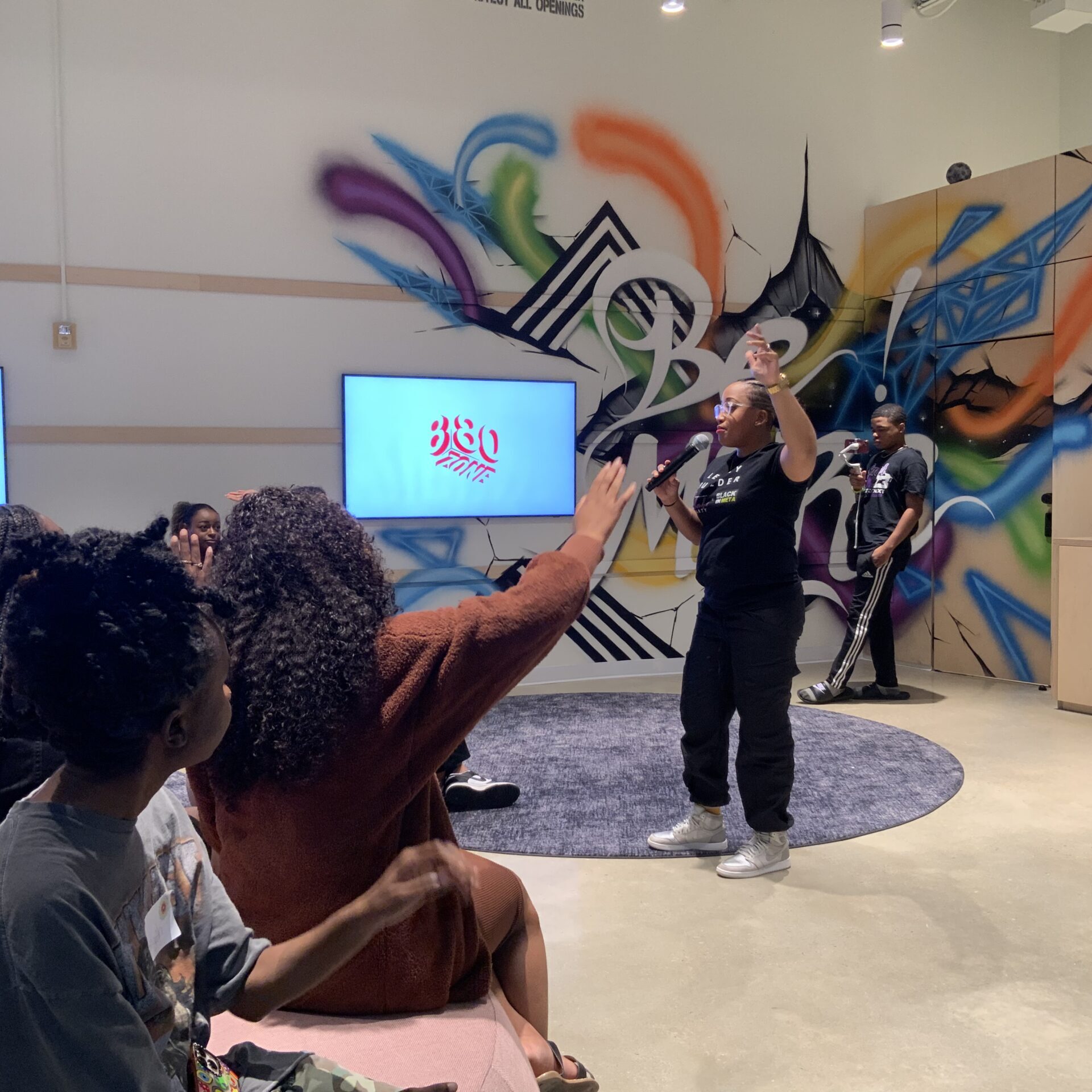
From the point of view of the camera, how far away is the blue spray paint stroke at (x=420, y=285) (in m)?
5.43

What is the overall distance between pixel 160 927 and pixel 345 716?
0.35 meters

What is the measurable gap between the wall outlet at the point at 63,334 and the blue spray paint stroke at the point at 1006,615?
5.01 m

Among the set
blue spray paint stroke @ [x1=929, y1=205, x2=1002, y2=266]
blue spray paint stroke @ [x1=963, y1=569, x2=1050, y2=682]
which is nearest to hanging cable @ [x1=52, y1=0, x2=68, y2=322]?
blue spray paint stroke @ [x1=929, y1=205, x2=1002, y2=266]

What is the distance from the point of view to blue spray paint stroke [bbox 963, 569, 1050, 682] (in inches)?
225

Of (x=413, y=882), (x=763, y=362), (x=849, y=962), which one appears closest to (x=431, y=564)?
(x=763, y=362)

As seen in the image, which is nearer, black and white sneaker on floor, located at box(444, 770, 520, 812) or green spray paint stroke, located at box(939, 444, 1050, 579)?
black and white sneaker on floor, located at box(444, 770, 520, 812)

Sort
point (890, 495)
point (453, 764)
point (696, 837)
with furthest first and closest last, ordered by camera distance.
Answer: point (890, 495)
point (453, 764)
point (696, 837)

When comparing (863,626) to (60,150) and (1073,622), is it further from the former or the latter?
(60,150)

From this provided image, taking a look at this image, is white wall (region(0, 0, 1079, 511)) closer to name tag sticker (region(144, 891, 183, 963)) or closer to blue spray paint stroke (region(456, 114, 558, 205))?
→ blue spray paint stroke (region(456, 114, 558, 205))

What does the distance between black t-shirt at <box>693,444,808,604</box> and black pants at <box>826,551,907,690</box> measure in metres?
2.63

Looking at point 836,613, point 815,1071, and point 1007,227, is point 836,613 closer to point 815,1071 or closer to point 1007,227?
point 1007,227

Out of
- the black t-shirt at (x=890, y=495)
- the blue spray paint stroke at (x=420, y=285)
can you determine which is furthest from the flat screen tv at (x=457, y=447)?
the black t-shirt at (x=890, y=495)

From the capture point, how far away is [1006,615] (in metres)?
5.83

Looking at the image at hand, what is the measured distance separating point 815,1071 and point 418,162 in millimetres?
4815
